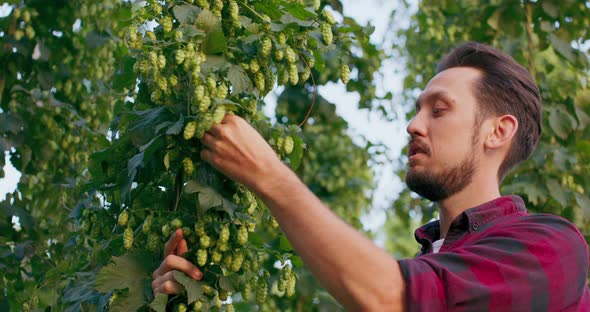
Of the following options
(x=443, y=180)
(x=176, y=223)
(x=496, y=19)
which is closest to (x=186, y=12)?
(x=176, y=223)

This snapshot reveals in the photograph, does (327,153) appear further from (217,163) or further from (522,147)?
(217,163)

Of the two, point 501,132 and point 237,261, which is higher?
point 501,132

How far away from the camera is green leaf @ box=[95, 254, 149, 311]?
228cm

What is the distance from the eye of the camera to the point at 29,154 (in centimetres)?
447

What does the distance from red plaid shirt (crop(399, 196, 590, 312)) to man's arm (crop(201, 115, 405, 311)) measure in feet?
0.21

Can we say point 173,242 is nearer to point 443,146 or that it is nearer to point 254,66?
point 254,66

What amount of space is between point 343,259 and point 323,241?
0.06 metres

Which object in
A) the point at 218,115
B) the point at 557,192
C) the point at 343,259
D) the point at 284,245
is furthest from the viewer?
the point at 557,192

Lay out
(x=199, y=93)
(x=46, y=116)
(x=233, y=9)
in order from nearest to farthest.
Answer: (x=199, y=93) < (x=233, y=9) < (x=46, y=116)

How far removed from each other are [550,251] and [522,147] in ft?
1.83

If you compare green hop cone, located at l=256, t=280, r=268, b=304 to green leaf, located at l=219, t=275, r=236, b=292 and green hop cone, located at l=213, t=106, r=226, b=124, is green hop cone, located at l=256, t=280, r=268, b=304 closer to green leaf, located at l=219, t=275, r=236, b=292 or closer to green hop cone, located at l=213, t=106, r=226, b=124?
green leaf, located at l=219, t=275, r=236, b=292

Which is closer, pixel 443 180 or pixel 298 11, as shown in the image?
pixel 443 180

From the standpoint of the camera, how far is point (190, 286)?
2188 mm

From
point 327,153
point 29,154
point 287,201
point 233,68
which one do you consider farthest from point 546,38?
point 287,201
